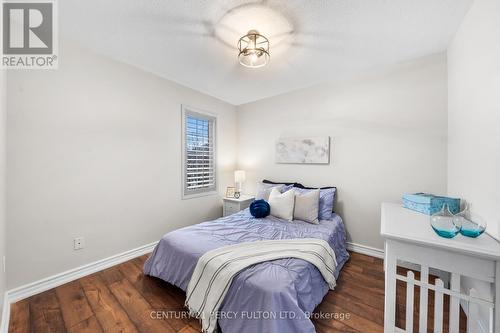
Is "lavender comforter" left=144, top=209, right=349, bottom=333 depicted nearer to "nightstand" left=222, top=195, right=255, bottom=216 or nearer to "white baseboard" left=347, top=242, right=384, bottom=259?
"white baseboard" left=347, top=242, right=384, bottom=259

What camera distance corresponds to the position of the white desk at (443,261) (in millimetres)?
1046

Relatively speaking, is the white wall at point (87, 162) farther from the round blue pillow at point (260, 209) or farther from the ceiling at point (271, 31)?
the round blue pillow at point (260, 209)

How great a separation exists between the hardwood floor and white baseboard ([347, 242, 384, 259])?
1.43 feet

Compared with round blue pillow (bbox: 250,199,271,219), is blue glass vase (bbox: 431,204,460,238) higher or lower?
higher

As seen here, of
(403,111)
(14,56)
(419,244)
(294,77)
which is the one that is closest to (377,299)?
(419,244)

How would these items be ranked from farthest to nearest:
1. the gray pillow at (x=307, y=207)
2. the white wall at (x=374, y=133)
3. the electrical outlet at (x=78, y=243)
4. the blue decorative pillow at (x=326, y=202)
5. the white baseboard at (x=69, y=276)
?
the blue decorative pillow at (x=326, y=202) → the gray pillow at (x=307, y=207) → the white wall at (x=374, y=133) → the electrical outlet at (x=78, y=243) → the white baseboard at (x=69, y=276)

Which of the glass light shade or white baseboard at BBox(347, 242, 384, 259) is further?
white baseboard at BBox(347, 242, 384, 259)

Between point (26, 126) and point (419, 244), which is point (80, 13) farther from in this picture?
point (419, 244)

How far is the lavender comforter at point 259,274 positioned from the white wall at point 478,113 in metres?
1.00

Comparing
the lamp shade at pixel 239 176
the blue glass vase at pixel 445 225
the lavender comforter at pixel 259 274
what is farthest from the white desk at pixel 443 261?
the lamp shade at pixel 239 176

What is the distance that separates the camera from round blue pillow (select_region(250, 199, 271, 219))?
258 cm

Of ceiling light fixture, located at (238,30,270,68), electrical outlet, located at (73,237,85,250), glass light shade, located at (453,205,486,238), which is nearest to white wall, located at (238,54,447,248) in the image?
glass light shade, located at (453,205,486,238)

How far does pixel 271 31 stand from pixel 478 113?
5.77 ft

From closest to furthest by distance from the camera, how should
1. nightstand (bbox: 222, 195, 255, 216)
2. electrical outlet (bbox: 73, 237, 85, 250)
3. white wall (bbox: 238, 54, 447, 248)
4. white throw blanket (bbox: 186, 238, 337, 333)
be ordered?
1. white throw blanket (bbox: 186, 238, 337, 333)
2. electrical outlet (bbox: 73, 237, 85, 250)
3. white wall (bbox: 238, 54, 447, 248)
4. nightstand (bbox: 222, 195, 255, 216)
